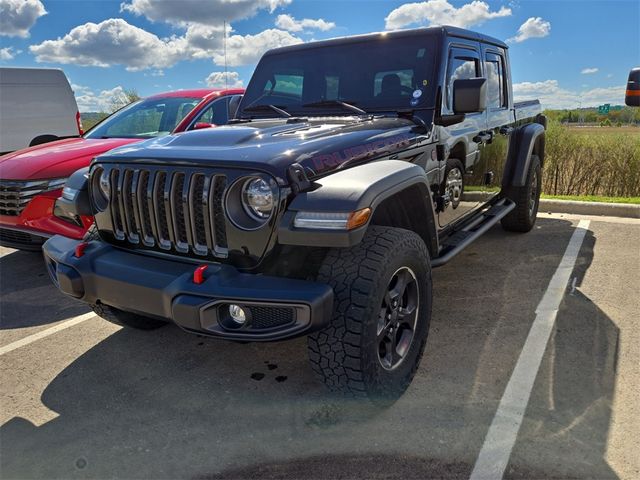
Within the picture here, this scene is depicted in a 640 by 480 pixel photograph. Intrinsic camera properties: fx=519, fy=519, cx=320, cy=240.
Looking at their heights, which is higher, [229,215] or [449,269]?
[229,215]

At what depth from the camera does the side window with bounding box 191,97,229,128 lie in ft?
18.9

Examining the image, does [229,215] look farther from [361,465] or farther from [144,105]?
→ [144,105]

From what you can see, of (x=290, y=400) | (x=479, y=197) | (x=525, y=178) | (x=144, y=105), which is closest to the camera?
(x=290, y=400)

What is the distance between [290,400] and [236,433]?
37 centimetres

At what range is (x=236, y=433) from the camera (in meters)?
2.49

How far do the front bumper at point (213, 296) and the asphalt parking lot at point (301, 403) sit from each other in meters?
0.58

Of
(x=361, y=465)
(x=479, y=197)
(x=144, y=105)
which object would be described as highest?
(x=144, y=105)

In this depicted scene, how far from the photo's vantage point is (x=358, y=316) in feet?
7.42

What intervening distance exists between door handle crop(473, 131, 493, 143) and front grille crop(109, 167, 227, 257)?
8.28ft

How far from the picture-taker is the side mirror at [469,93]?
127 inches

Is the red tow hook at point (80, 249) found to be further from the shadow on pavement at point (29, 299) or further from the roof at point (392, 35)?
the roof at point (392, 35)

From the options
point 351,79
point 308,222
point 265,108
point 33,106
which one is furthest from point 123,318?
point 33,106

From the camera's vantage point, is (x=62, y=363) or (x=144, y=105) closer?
(x=62, y=363)

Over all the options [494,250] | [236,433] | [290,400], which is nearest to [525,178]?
[494,250]
